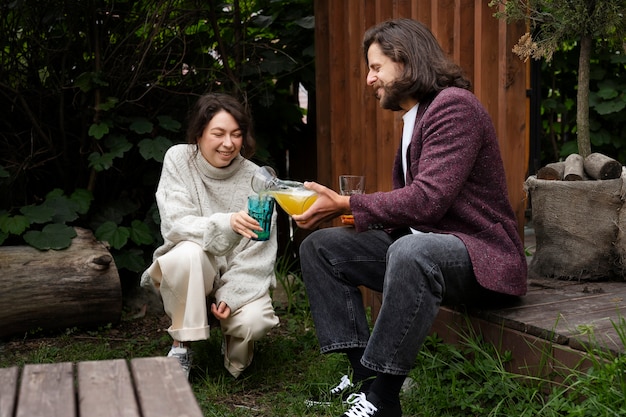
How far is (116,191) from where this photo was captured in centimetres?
493

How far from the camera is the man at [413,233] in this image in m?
2.59

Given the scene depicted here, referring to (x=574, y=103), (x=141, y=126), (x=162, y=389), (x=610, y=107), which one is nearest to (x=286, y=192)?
(x=162, y=389)

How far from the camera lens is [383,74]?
290 cm

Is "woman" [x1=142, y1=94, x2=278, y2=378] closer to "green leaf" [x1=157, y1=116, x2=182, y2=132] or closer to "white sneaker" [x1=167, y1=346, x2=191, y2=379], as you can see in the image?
"white sneaker" [x1=167, y1=346, x2=191, y2=379]

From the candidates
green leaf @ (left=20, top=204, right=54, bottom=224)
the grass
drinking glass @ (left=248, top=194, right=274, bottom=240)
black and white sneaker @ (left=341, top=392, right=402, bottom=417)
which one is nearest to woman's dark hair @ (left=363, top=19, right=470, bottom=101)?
drinking glass @ (left=248, top=194, right=274, bottom=240)

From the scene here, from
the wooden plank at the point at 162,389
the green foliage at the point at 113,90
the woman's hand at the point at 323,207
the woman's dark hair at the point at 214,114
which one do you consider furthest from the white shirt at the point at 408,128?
the green foliage at the point at 113,90

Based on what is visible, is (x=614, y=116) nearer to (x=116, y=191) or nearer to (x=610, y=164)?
(x=610, y=164)

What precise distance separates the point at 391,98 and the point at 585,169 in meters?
1.06

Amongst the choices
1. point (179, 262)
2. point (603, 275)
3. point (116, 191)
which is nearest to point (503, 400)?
point (603, 275)

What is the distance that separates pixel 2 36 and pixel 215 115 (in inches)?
72.9

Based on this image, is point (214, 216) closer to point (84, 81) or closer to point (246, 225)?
point (246, 225)

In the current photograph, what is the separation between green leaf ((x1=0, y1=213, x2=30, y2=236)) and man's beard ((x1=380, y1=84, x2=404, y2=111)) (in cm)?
211

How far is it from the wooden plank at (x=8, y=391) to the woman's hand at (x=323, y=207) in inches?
45.7

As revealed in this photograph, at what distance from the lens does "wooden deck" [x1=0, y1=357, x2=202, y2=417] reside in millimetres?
1650
